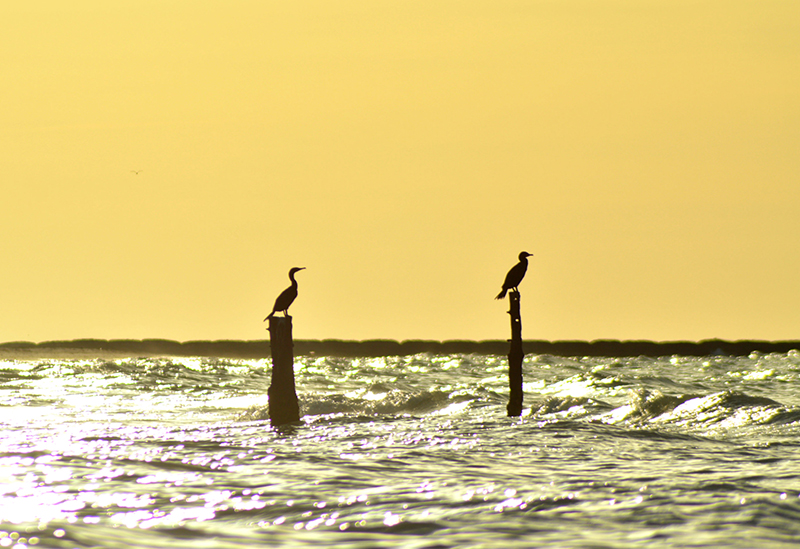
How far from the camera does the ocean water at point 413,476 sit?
8391mm

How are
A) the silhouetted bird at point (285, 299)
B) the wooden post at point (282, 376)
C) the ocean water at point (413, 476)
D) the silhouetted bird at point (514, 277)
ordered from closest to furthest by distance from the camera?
the ocean water at point (413, 476), the wooden post at point (282, 376), the silhouetted bird at point (514, 277), the silhouetted bird at point (285, 299)

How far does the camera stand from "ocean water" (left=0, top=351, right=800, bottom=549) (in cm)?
839

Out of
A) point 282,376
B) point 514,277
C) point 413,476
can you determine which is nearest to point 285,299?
point 282,376

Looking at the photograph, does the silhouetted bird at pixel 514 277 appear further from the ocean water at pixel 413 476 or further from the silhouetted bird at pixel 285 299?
the silhouetted bird at pixel 285 299

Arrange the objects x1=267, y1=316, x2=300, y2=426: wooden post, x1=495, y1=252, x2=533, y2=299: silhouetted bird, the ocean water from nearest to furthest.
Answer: the ocean water < x1=267, y1=316, x2=300, y2=426: wooden post < x1=495, y1=252, x2=533, y2=299: silhouetted bird

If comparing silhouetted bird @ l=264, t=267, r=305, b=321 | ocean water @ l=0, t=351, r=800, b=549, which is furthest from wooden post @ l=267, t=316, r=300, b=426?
silhouetted bird @ l=264, t=267, r=305, b=321

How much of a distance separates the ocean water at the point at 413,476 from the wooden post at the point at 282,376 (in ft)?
1.38

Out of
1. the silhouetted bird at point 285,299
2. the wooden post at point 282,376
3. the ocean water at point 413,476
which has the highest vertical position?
the silhouetted bird at point 285,299

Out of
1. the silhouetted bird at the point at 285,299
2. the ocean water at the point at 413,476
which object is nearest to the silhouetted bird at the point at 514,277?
the ocean water at the point at 413,476

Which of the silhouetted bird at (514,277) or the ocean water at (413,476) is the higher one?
the silhouetted bird at (514,277)

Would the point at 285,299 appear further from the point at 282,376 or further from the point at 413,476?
the point at 413,476

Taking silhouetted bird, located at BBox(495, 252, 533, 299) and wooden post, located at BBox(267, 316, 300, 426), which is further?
silhouetted bird, located at BBox(495, 252, 533, 299)

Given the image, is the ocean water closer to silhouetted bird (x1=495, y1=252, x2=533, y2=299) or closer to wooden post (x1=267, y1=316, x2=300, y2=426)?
wooden post (x1=267, y1=316, x2=300, y2=426)

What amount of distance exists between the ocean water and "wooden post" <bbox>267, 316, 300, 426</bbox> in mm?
419
